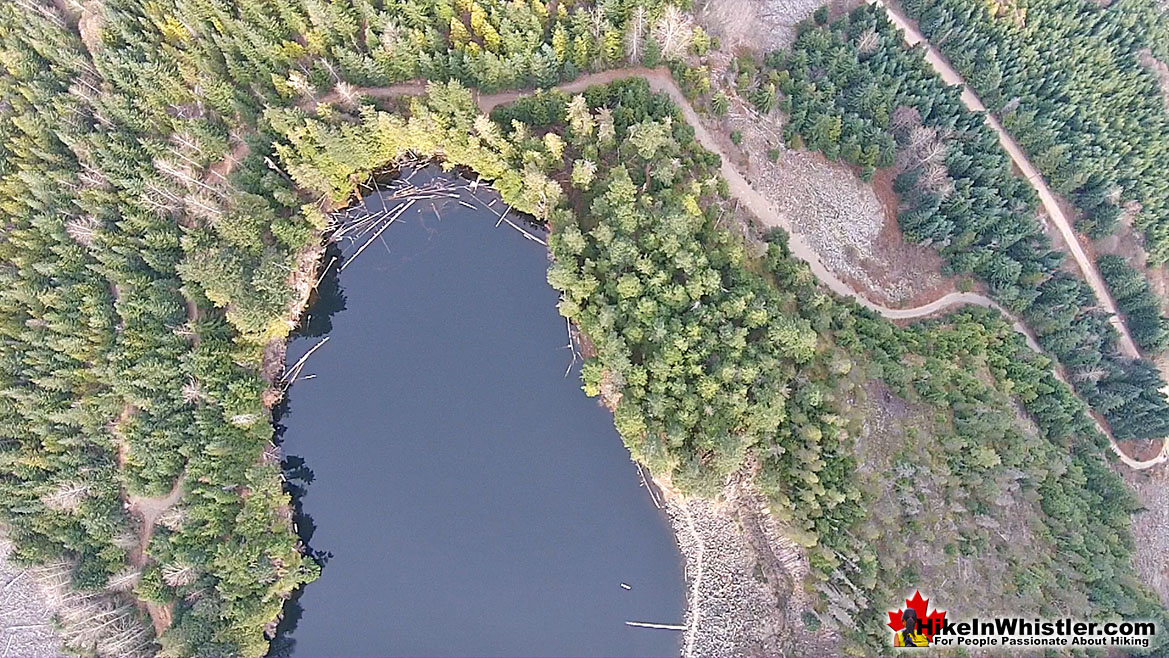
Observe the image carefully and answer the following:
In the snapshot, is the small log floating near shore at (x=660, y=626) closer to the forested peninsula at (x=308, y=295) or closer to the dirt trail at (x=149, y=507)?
the forested peninsula at (x=308, y=295)

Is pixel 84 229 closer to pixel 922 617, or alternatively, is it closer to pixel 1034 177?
pixel 922 617

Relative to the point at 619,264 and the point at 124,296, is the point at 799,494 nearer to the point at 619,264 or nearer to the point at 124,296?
the point at 619,264

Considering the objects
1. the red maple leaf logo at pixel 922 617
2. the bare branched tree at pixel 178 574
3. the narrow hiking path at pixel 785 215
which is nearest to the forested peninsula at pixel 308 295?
the bare branched tree at pixel 178 574

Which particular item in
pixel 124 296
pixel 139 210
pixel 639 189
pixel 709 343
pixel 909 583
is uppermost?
pixel 639 189

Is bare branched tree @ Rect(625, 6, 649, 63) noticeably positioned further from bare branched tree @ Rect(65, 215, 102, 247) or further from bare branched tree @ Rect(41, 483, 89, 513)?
bare branched tree @ Rect(41, 483, 89, 513)

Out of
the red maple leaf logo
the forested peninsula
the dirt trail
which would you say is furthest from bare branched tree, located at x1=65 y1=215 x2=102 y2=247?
the red maple leaf logo

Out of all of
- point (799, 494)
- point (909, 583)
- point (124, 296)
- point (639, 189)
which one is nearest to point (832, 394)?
point (799, 494)
